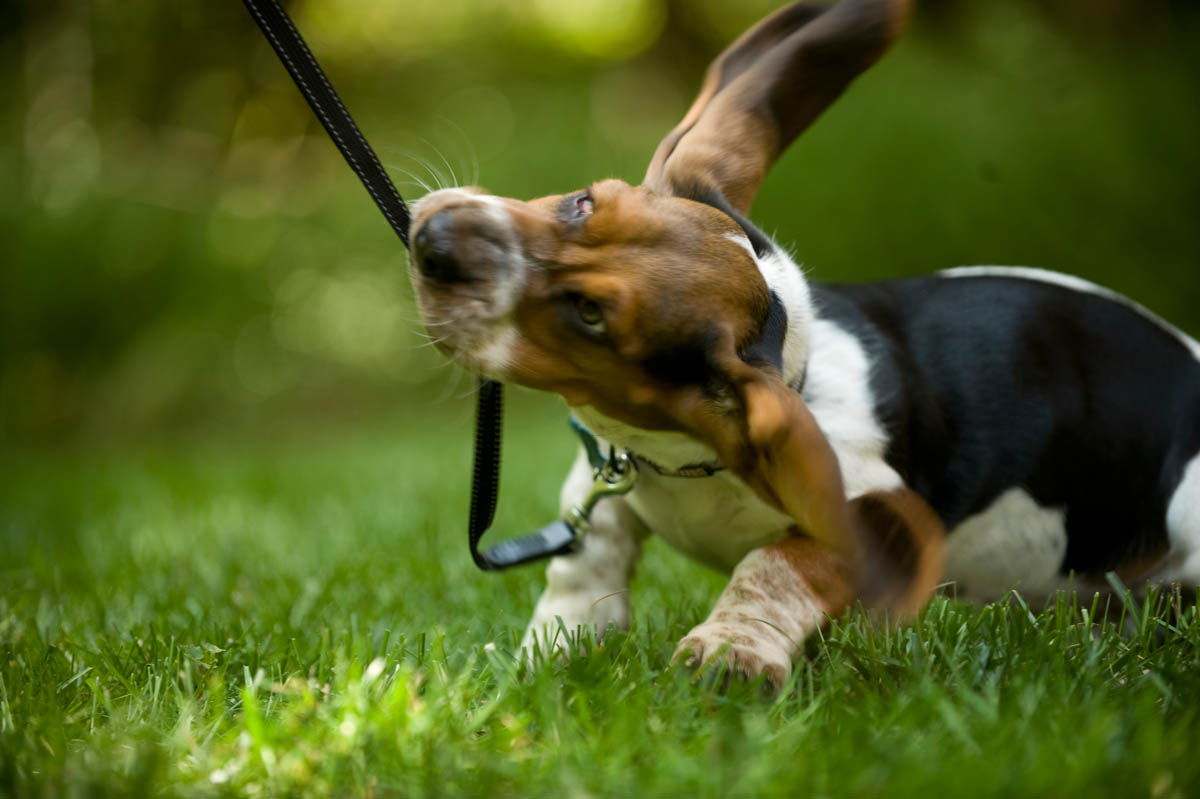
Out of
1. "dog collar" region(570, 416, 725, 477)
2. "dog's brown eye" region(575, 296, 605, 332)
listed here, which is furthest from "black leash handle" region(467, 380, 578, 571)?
"dog's brown eye" region(575, 296, 605, 332)

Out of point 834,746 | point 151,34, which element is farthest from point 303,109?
point 834,746

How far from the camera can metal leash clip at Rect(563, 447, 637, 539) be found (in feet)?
8.04

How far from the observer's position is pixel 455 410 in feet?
32.4

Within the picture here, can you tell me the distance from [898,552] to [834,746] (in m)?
0.46

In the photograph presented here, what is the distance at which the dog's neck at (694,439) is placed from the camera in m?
2.26

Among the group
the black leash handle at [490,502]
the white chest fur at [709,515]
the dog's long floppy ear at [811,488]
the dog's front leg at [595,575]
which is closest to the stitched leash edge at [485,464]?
the black leash handle at [490,502]

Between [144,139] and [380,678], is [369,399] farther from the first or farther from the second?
[380,678]

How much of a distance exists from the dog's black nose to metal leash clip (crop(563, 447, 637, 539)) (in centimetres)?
57

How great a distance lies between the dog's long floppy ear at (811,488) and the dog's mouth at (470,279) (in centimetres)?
39

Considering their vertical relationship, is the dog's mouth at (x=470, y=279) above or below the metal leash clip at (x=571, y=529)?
above

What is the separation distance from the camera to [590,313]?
2.11 metres

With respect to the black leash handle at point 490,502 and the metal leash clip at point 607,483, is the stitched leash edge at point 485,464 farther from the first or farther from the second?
the metal leash clip at point 607,483

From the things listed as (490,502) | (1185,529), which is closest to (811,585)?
(490,502)

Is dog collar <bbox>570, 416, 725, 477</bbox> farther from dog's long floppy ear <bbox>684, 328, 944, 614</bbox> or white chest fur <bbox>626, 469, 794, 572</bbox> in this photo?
dog's long floppy ear <bbox>684, 328, 944, 614</bbox>
